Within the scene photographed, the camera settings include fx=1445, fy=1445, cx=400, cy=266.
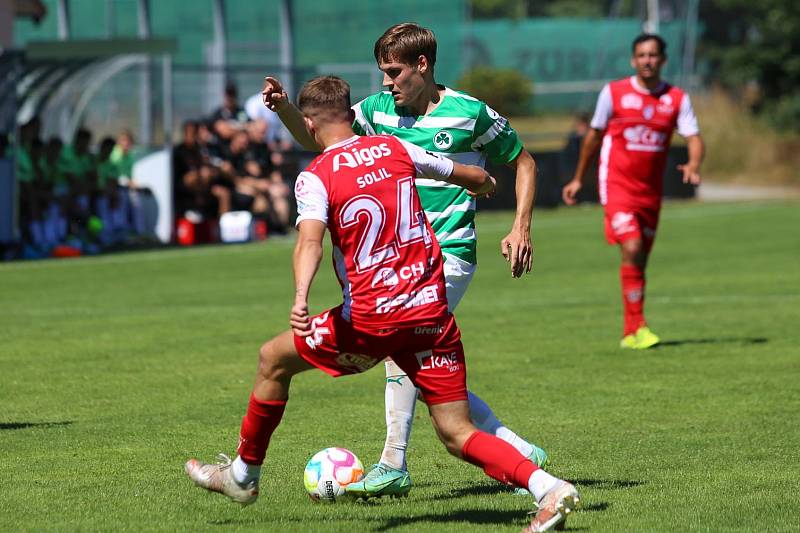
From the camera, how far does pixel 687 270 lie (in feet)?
60.1

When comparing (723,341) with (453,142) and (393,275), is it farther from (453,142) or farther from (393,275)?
(393,275)

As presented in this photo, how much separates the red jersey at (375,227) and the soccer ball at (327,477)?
1071 mm

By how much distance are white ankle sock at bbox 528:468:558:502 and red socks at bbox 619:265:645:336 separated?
6.18 meters

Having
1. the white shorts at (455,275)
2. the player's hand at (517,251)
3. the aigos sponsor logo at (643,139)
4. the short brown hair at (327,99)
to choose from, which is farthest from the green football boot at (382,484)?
the aigos sponsor logo at (643,139)

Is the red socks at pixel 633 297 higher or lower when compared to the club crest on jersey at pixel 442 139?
lower

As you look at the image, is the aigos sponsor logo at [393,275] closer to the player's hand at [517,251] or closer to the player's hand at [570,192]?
the player's hand at [517,251]

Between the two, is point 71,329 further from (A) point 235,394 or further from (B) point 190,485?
(B) point 190,485

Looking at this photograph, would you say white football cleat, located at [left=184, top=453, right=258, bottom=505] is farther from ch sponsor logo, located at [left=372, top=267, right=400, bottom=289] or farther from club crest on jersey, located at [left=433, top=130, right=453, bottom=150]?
club crest on jersey, located at [left=433, top=130, right=453, bottom=150]

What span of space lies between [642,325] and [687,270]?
7.01m

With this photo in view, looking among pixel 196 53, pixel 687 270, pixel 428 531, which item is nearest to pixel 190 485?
pixel 428 531

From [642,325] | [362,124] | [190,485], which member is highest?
[362,124]

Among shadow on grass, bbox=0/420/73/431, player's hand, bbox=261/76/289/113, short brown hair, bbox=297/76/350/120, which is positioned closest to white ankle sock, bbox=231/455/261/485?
short brown hair, bbox=297/76/350/120

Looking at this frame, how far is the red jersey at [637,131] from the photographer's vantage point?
38.7ft

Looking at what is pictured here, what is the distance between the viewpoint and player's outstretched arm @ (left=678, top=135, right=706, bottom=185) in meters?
11.4
